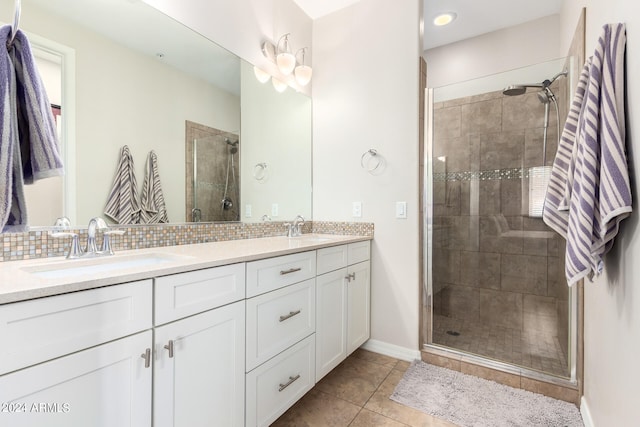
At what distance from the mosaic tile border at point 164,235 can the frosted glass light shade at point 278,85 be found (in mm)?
1057

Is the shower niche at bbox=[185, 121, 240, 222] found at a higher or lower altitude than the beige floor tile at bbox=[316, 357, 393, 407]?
higher

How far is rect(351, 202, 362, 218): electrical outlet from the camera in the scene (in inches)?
91.2

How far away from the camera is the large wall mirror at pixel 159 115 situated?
1.23 m

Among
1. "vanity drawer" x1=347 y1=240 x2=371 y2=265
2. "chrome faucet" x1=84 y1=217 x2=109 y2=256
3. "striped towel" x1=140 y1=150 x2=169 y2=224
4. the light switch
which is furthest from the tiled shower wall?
"chrome faucet" x1=84 y1=217 x2=109 y2=256

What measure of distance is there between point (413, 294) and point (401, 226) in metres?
0.49

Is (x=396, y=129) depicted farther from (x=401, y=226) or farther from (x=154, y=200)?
(x=154, y=200)

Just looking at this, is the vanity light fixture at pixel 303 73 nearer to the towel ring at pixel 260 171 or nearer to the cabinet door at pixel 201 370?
the towel ring at pixel 260 171

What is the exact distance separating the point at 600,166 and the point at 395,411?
1451 mm

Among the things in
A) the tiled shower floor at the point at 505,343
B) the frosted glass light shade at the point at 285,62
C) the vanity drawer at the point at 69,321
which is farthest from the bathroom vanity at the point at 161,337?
the frosted glass light shade at the point at 285,62

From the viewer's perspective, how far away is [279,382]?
55.1 inches

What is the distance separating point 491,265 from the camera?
2.44 metres

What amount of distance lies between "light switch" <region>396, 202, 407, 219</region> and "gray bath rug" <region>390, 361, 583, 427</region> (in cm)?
105

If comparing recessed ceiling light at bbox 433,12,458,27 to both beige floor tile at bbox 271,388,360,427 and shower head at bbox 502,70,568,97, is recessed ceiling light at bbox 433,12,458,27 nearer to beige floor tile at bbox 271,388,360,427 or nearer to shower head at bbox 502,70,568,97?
shower head at bbox 502,70,568,97

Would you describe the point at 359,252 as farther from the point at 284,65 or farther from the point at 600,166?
the point at 284,65
